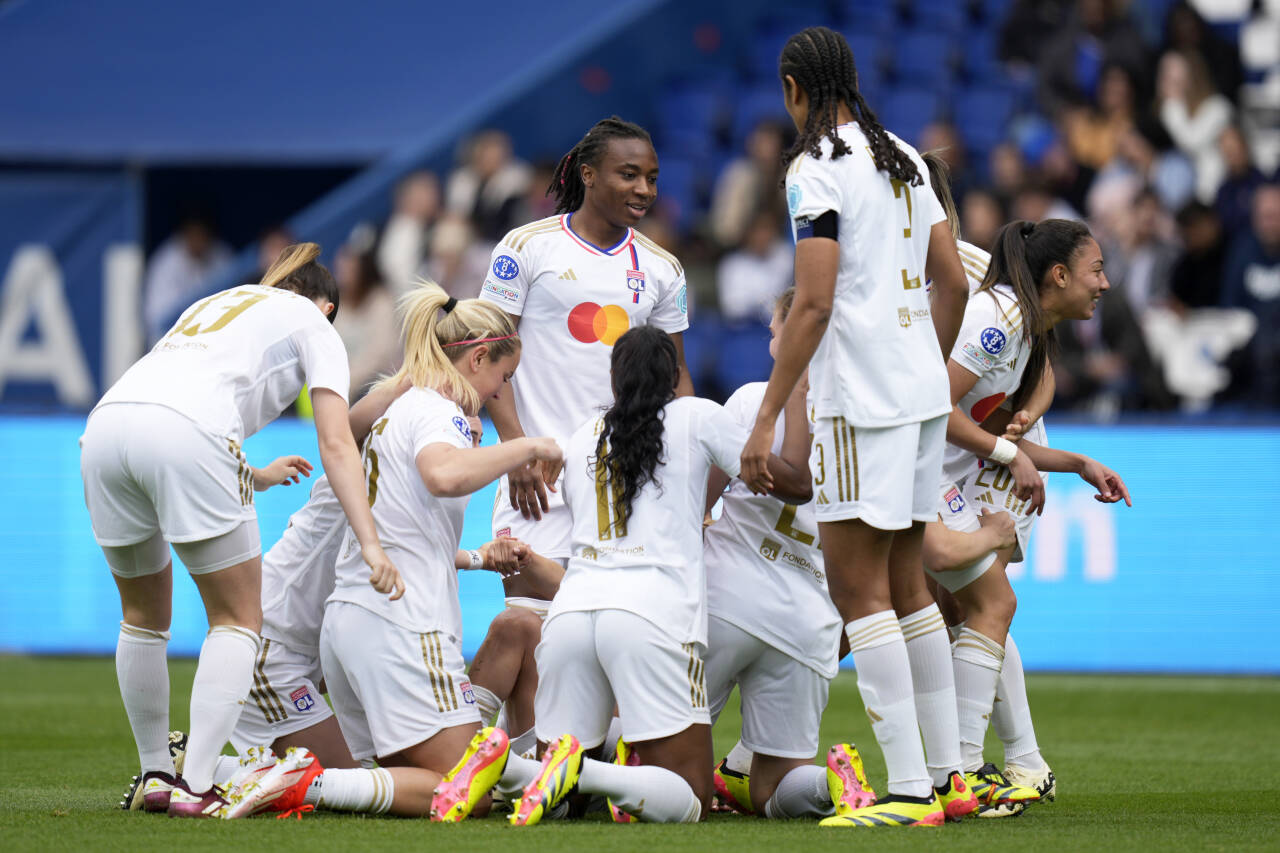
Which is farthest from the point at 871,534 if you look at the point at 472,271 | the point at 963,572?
the point at 472,271

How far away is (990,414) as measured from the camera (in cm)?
591

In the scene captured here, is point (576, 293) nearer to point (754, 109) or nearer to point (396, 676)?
point (396, 676)

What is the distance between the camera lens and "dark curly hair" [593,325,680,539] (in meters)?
5.00

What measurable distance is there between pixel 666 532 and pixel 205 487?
135 centimetres

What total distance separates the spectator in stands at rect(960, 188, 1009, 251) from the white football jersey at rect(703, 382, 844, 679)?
684 centimetres

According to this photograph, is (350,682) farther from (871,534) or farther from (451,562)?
(871,534)

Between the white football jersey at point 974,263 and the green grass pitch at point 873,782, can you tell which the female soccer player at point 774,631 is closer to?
the green grass pitch at point 873,782

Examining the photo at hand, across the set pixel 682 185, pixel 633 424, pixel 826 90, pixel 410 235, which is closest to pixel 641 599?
pixel 633 424

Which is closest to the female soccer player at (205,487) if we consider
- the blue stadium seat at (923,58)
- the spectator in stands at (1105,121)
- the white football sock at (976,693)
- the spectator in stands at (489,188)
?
the white football sock at (976,693)

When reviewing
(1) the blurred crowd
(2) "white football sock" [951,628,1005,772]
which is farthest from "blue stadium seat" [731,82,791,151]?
(2) "white football sock" [951,628,1005,772]

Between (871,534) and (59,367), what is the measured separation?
11.9m

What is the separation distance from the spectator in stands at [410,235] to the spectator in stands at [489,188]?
21 cm

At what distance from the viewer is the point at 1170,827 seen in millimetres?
4953

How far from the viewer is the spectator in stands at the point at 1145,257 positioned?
39.1 ft
